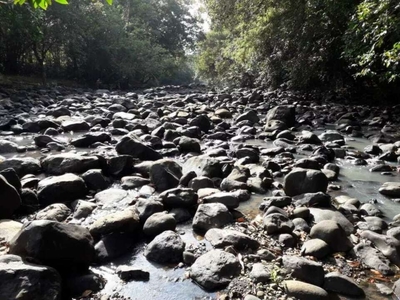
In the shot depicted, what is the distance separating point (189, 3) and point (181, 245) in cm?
3277

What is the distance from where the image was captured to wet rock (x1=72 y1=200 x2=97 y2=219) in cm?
353

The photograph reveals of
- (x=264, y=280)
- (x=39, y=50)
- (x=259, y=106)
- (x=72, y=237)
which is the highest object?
(x=39, y=50)

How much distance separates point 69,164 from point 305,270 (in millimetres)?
3367

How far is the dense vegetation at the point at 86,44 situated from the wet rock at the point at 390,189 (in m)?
12.2

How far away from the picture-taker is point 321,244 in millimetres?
2861

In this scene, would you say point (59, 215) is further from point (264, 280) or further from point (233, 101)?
point (233, 101)

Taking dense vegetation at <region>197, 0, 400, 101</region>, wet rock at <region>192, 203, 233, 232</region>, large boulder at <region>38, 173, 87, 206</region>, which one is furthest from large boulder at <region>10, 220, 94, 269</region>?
dense vegetation at <region>197, 0, 400, 101</region>

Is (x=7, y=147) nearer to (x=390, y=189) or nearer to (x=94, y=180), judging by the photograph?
(x=94, y=180)

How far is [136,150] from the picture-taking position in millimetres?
5598

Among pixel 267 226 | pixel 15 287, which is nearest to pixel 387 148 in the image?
pixel 267 226

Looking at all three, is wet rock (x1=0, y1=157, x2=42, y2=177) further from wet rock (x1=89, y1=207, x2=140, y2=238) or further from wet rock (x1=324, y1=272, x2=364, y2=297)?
wet rock (x1=324, y1=272, x2=364, y2=297)

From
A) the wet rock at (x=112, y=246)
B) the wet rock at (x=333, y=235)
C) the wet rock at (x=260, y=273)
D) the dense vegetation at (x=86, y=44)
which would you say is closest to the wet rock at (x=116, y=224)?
the wet rock at (x=112, y=246)

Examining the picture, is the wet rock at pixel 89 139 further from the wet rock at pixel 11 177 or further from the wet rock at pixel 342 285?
the wet rock at pixel 342 285

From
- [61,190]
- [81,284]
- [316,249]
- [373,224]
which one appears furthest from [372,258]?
[61,190]
